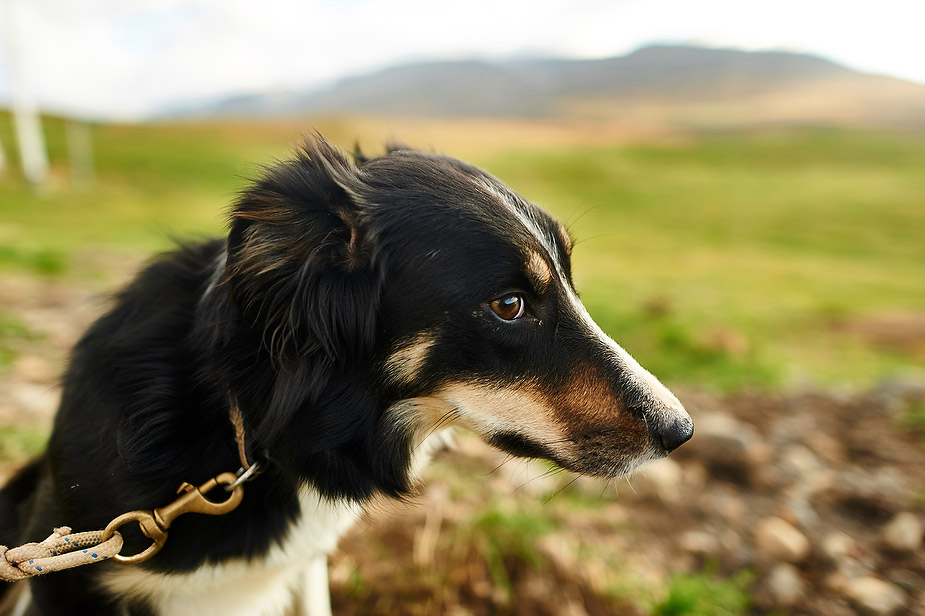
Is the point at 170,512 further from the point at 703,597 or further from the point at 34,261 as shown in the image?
the point at 34,261

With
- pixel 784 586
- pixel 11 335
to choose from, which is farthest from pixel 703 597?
pixel 11 335

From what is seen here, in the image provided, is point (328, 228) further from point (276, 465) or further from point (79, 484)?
point (79, 484)

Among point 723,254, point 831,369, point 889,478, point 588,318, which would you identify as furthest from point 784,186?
point 588,318

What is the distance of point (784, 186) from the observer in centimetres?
2567

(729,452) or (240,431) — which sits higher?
(240,431)

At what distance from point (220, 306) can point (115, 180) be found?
1042 inches

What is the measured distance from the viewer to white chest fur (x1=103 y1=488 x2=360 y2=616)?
186cm

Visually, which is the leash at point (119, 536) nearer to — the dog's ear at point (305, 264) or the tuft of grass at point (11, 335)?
the dog's ear at point (305, 264)

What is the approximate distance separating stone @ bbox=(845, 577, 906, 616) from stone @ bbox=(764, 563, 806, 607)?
20 centimetres

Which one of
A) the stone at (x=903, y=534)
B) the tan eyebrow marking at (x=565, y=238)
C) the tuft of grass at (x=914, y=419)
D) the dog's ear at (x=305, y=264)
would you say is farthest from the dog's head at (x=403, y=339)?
the tuft of grass at (x=914, y=419)

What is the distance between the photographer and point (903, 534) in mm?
3014

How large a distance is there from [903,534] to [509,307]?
8.61 ft

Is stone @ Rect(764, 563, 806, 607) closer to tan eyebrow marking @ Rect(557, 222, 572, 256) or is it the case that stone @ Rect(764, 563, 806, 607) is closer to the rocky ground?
the rocky ground

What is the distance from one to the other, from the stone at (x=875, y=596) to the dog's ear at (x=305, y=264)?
98.2 inches
